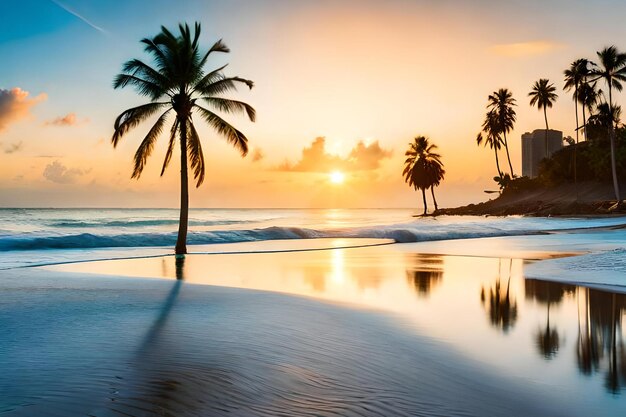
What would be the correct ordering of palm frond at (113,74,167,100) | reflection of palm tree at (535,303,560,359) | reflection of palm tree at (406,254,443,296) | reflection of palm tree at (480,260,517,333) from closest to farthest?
reflection of palm tree at (535,303,560,359), reflection of palm tree at (480,260,517,333), reflection of palm tree at (406,254,443,296), palm frond at (113,74,167,100)

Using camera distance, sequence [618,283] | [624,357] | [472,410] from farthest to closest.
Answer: [618,283]
[624,357]
[472,410]

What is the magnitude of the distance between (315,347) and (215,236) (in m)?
27.5

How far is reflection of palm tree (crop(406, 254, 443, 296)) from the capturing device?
12172 millimetres

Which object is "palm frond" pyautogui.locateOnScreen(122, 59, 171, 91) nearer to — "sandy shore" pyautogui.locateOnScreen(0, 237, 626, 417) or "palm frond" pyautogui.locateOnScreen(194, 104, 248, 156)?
"palm frond" pyautogui.locateOnScreen(194, 104, 248, 156)

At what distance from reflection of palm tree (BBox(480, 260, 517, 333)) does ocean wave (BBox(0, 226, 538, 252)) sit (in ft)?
71.2

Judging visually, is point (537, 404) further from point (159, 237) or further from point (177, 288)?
point (159, 237)

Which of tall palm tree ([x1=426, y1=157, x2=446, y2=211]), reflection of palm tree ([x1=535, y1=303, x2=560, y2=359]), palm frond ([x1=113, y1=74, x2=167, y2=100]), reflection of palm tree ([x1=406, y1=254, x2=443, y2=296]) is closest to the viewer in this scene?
reflection of palm tree ([x1=535, y1=303, x2=560, y2=359])

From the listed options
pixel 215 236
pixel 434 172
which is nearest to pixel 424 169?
pixel 434 172

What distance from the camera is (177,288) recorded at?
12.3 meters

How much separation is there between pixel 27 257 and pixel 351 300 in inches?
665

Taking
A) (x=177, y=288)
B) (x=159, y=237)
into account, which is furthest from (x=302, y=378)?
(x=159, y=237)

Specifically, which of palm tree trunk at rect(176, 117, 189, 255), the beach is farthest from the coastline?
the beach

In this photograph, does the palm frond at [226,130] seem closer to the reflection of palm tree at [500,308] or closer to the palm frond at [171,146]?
the palm frond at [171,146]

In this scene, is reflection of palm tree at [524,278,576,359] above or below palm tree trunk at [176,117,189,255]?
below
